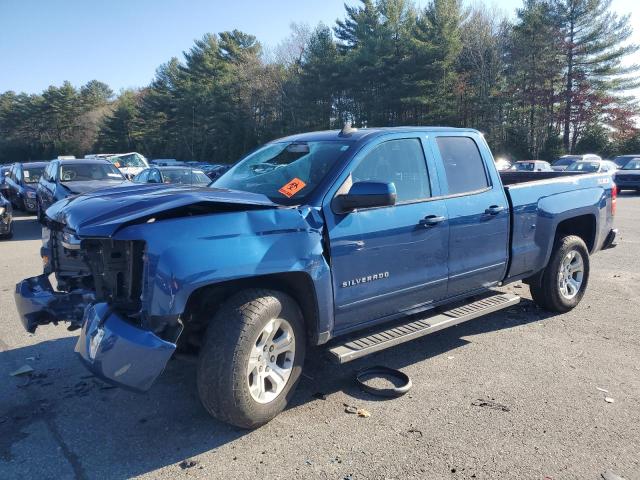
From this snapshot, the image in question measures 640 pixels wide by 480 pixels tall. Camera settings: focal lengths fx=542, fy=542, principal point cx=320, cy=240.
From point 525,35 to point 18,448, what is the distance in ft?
147

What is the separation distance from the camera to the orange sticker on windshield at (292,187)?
157 inches

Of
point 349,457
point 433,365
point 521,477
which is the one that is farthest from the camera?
point 433,365

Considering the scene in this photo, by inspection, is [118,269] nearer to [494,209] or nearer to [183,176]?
[494,209]

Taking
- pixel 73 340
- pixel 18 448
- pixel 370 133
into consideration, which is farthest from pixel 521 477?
pixel 73 340

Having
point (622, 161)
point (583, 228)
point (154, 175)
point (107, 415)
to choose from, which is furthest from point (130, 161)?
point (107, 415)

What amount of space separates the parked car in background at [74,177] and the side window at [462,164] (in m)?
9.06

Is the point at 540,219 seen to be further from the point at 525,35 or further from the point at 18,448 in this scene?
the point at 525,35

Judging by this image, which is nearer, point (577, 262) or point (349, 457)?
point (349, 457)

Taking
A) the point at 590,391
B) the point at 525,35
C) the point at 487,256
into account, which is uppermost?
the point at 525,35

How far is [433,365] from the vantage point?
183 inches

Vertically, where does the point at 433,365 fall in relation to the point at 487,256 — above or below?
below

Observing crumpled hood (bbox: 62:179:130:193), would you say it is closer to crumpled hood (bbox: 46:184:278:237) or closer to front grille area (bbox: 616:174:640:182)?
crumpled hood (bbox: 46:184:278:237)

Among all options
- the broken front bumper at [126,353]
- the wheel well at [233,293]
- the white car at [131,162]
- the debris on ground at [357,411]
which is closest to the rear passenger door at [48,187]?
the wheel well at [233,293]

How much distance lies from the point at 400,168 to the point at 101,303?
248 centimetres
